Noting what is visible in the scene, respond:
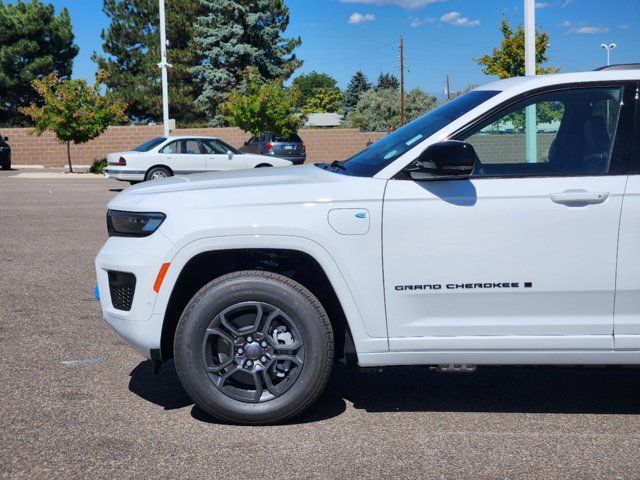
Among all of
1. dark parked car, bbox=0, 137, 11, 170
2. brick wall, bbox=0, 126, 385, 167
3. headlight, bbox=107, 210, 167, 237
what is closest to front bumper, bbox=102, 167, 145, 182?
dark parked car, bbox=0, 137, 11, 170

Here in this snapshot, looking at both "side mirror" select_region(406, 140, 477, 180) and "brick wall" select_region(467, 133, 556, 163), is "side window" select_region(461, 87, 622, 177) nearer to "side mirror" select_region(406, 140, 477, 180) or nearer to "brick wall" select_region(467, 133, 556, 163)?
"brick wall" select_region(467, 133, 556, 163)

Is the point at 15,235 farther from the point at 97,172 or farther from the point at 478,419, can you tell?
the point at 97,172

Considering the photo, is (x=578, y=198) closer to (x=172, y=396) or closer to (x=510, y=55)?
(x=172, y=396)

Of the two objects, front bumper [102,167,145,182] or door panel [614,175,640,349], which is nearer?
door panel [614,175,640,349]

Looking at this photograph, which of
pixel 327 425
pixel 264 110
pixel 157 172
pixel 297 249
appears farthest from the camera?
pixel 264 110

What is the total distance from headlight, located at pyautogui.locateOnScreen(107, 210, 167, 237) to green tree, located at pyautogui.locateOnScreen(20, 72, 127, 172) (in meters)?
29.6

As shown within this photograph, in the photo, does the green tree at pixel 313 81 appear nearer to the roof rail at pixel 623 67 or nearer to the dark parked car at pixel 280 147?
the dark parked car at pixel 280 147

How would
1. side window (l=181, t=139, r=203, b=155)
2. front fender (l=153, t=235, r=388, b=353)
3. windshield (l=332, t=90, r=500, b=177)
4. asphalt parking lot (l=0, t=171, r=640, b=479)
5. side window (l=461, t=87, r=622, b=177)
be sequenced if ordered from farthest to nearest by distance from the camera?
side window (l=181, t=139, r=203, b=155) < windshield (l=332, t=90, r=500, b=177) < side window (l=461, t=87, r=622, b=177) < front fender (l=153, t=235, r=388, b=353) < asphalt parking lot (l=0, t=171, r=640, b=479)

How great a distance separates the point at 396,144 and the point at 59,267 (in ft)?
20.3

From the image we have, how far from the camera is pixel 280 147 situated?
3597 cm

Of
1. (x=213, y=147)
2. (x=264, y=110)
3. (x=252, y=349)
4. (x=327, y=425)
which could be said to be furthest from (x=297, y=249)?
(x=264, y=110)

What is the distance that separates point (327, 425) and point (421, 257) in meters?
1.06

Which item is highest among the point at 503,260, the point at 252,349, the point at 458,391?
the point at 503,260

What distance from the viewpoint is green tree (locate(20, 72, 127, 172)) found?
32978 millimetres
